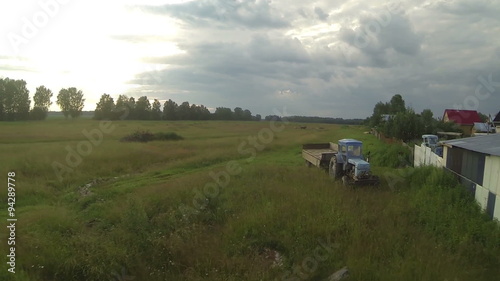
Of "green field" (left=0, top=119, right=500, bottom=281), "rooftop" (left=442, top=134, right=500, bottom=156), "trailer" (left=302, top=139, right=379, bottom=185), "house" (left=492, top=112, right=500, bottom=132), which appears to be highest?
"house" (left=492, top=112, right=500, bottom=132)

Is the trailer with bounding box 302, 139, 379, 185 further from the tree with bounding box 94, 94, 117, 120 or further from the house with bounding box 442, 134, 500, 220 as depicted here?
the tree with bounding box 94, 94, 117, 120

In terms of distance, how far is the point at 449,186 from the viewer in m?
11.1

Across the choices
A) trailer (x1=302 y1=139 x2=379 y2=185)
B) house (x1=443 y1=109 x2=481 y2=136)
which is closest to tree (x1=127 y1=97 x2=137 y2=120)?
house (x1=443 y1=109 x2=481 y2=136)

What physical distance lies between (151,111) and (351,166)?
71.1 meters

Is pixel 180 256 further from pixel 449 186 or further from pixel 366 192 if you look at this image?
pixel 449 186

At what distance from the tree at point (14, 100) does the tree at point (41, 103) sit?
1894 mm

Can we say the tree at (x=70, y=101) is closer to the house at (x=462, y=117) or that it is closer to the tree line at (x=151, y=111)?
the tree line at (x=151, y=111)

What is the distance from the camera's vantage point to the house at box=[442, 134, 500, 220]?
28.3 feet

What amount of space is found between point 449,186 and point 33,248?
1204cm

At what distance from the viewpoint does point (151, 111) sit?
7831cm

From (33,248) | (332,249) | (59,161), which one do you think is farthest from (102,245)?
(59,161)

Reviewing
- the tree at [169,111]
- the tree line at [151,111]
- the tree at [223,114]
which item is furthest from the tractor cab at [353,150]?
the tree at [223,114]

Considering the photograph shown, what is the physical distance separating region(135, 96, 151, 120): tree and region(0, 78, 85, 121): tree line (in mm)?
16388

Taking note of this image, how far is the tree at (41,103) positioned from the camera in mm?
53222
